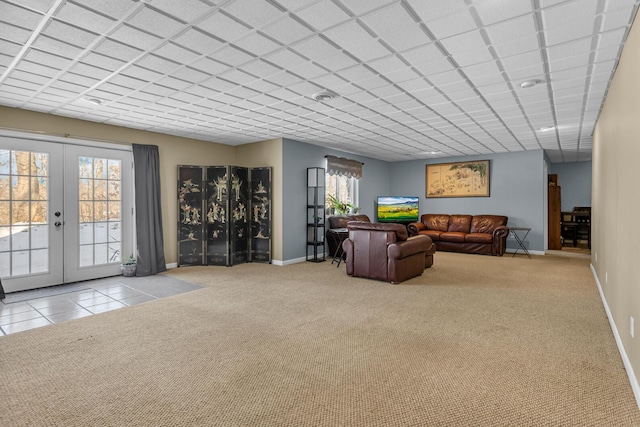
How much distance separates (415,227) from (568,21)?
6.65 metres

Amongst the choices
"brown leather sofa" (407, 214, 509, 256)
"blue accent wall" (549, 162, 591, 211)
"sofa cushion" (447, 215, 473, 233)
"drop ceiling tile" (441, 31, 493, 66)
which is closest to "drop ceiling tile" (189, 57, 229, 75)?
"drop ceiling tile" (441, 31, 493, 66)

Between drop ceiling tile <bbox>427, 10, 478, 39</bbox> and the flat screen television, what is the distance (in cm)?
697

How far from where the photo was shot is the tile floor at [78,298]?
11.9 ft

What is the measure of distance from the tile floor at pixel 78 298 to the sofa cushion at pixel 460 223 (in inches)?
254

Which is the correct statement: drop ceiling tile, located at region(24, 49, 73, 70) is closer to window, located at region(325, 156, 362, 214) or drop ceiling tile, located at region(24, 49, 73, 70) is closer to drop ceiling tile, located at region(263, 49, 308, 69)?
drop ceiling tile, located at region(263, 49, 308, 69)

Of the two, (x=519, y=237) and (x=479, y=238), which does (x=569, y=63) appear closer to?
(x=479, y=238)

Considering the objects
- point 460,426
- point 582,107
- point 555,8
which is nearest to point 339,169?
point 582,107

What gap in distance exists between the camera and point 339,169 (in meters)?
8.23

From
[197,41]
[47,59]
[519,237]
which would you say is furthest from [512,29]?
[519,237]

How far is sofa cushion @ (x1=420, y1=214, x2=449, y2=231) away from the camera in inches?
357

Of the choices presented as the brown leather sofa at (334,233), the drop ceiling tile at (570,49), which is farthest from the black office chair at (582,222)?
the drop ceiling tile at (570,49)

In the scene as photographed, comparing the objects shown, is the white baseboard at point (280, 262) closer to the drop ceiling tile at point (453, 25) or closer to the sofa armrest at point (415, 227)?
the sofa armrest at point (415, 227)

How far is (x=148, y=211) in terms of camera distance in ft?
19.6

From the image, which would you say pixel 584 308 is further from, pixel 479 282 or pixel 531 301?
pixel 479 282
